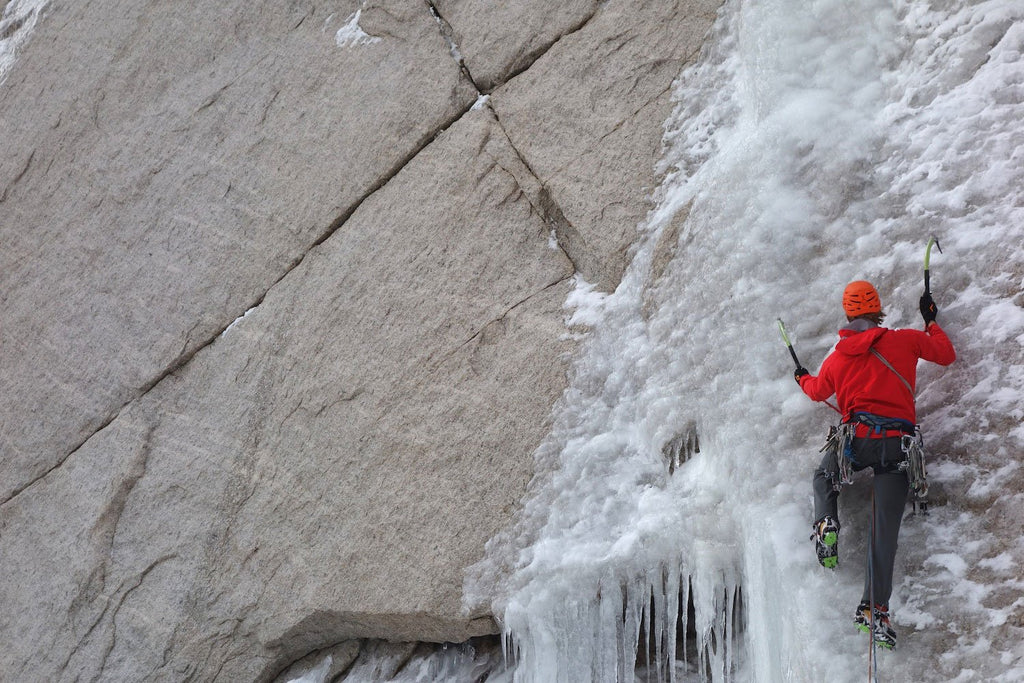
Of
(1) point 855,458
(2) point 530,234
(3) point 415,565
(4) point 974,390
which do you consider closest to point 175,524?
(3) point 415,565

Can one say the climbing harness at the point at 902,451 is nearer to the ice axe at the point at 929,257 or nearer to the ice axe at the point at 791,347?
the ice axe at the point at 791,347

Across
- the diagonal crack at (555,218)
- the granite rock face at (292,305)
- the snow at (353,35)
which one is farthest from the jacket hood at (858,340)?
the snow at (353,35)

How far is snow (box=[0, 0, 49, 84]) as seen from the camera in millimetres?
8391

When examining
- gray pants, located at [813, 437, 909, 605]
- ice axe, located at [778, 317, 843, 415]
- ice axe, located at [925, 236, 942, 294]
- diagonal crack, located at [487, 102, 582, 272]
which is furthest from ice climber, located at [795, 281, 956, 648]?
diagonal crack, located at [487, 102, 582, 272]

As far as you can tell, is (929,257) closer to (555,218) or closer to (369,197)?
(555,218)

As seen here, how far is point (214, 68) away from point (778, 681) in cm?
600

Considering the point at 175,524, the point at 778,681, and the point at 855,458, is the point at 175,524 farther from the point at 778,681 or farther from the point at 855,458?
the point at 855,458

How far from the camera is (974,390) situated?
4238mm

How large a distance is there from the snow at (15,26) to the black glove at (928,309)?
7764 mm

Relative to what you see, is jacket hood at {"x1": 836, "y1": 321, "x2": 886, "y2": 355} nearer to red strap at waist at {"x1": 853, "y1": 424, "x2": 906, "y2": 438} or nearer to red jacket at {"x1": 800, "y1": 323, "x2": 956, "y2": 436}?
red jacket at {"x1": 800, "y1": 323, "x2": 956, "y2": 436}

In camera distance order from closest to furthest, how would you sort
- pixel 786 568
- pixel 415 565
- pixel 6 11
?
1. pixel 786 568
2. pixel 415 565
3. pixel 6 11

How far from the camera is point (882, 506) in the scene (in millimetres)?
4000

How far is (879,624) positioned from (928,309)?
1.41 metres

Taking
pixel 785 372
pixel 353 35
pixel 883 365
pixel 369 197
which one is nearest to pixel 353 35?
pixel 353 35
